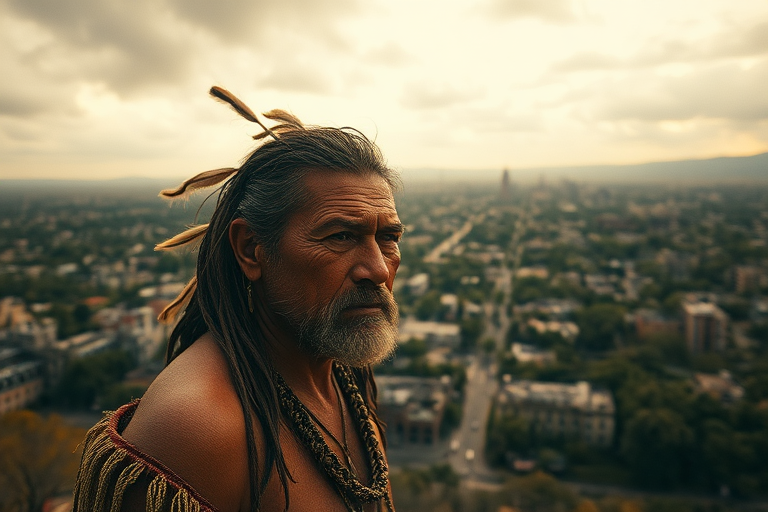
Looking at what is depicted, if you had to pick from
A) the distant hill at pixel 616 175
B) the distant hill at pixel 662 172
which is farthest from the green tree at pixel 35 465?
the distant hill at pixel 662 172

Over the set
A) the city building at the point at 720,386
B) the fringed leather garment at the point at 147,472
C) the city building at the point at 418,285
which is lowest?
the city building at the point at 720,386

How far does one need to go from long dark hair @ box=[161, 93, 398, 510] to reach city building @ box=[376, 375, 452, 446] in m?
10.3

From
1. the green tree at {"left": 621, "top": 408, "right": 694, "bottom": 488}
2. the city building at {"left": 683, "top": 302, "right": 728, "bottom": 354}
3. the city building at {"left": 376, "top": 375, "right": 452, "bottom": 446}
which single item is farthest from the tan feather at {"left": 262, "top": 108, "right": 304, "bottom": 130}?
the city building at {"left": 683, "top": 302, "right": 728, "bottom": 354}

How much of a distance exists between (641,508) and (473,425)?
449 centimetres

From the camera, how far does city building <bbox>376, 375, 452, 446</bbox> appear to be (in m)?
11.5

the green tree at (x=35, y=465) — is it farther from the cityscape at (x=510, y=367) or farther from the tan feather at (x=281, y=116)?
the tan feather at (x=281, y=116)

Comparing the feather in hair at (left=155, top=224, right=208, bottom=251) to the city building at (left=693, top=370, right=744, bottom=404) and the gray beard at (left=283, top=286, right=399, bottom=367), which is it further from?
the city building at (left=693, top=370, right=744, bottom=404)

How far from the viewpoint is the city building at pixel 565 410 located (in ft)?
37.3

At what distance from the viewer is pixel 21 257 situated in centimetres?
2709

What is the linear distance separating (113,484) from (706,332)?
63.0 feet

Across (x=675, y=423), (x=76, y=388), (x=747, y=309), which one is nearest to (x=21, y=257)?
(x=76, y=388)

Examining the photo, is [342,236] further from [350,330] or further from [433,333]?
[433,333]

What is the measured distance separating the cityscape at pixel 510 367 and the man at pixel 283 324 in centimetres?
20

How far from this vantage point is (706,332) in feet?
56.2
